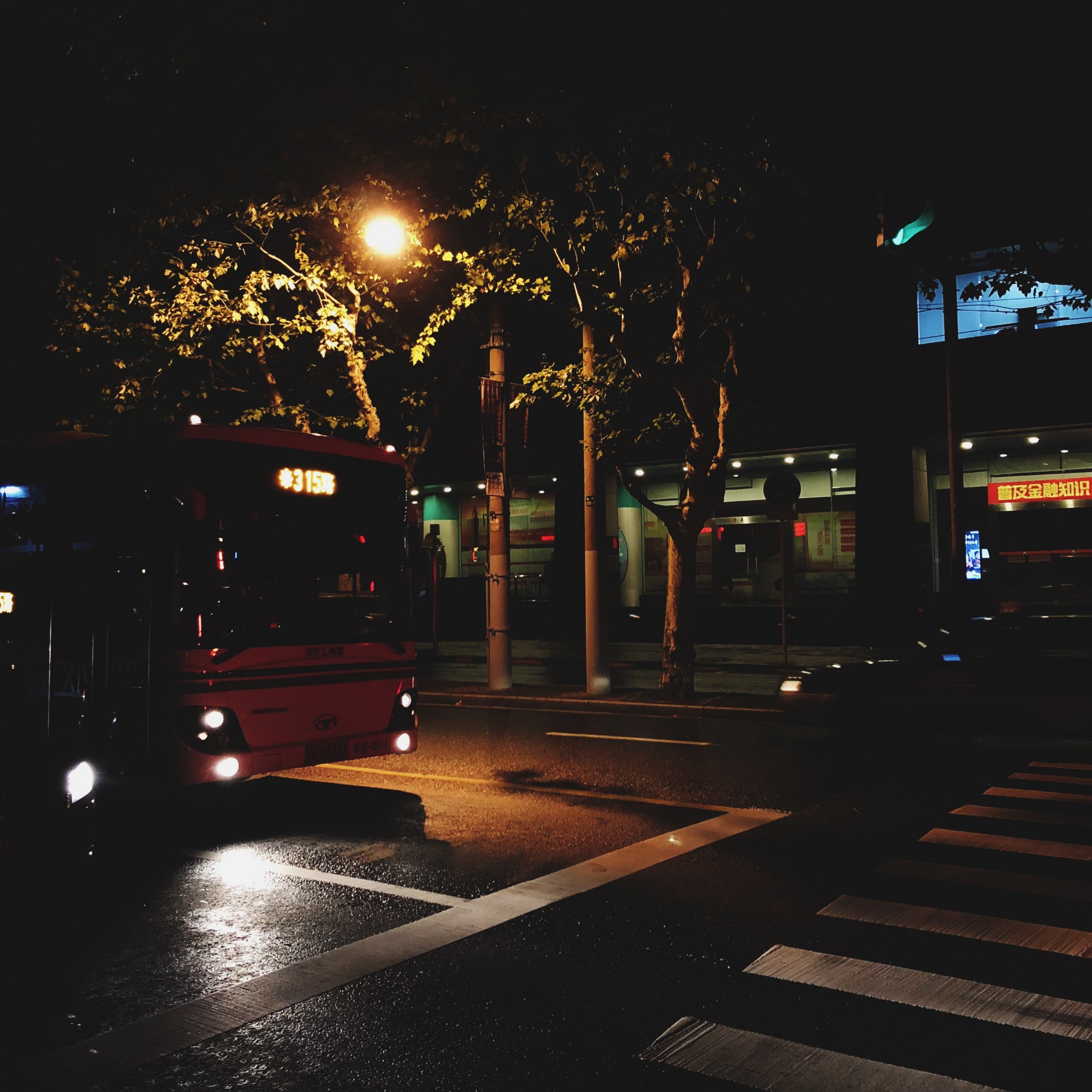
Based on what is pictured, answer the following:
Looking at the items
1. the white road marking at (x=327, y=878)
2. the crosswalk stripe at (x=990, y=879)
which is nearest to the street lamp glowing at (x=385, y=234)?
the white road marking at (x=327, y=878)

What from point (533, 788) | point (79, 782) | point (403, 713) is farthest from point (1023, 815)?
point (79, 782)

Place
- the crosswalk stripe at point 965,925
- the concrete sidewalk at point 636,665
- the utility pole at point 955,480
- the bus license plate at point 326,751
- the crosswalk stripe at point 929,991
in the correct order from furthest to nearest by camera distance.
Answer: the utility pole at point 955,480
the concrete sidewalk at point 636,665
the bus license plate at point 326,751
the crosswalk stripe at point 965,925
the crosswalk stripe at point 929,991

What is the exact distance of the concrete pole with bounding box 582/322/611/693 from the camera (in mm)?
16000

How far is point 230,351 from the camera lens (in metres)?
17.3

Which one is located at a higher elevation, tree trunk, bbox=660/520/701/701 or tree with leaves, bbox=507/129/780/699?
tree with leaves, bbox=507/129/780/699

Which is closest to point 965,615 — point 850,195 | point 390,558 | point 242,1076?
point 850,195

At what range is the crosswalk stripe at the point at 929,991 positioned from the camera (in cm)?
417

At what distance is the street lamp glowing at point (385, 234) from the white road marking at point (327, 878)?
9082mm

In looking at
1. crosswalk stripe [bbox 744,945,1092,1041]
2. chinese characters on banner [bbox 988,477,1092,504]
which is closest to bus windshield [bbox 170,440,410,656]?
crosswalk stripe [bbox 744,945,1092,1041]

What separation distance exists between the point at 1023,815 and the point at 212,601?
6.33 metres

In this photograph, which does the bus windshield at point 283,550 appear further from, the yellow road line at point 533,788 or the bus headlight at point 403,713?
the yellow road line at point 533,788

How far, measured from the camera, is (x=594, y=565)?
16.0m

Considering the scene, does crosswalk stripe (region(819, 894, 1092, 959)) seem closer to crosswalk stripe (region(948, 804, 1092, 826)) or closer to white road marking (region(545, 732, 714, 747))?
crosswalk stripe (region(948, 804, 1092, 826))

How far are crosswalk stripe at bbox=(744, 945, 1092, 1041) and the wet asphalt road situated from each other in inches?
3.8
